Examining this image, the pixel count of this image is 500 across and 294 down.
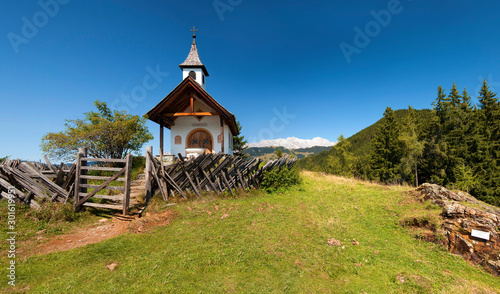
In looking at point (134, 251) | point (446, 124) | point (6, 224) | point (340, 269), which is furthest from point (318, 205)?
point (446, 124)

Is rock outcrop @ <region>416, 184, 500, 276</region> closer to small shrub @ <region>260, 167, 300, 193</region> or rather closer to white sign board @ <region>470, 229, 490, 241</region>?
white sign board @ <region>470, 229, 490, 241</region>

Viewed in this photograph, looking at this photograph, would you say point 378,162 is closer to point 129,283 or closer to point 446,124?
point 446,124

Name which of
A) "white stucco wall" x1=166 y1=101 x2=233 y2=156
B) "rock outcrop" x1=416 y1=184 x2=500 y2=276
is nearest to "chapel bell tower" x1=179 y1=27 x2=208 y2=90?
"white stucco wall" x1=166 y1=101 x2=233 y2=156

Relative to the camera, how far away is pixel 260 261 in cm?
410

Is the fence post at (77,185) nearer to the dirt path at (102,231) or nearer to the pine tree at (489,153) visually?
the dirt path at (102,231)

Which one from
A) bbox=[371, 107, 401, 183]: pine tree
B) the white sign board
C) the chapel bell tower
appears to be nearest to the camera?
the white sign board

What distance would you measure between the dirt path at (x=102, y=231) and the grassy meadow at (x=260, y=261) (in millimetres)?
326

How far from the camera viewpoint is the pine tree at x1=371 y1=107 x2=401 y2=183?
3388cm

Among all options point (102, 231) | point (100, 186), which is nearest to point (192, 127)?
point (100, 186)

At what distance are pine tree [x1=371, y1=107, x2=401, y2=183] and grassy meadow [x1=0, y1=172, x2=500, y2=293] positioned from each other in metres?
33.4

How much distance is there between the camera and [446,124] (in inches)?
1094

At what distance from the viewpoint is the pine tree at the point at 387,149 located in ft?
111

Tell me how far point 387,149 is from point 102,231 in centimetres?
4151

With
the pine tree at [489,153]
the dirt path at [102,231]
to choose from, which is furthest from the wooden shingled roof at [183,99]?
the pine tree at [489,153]
